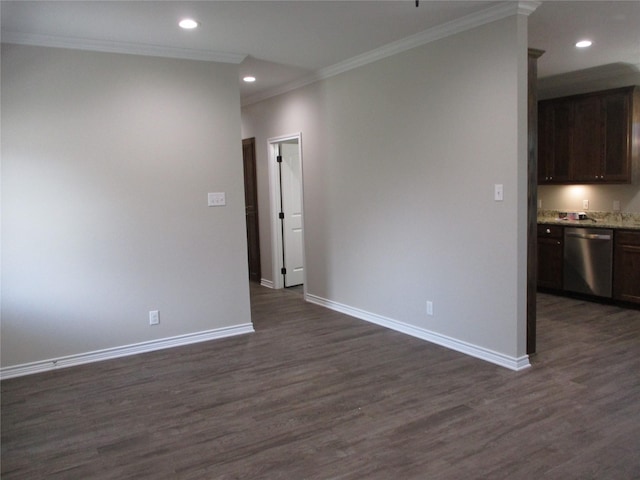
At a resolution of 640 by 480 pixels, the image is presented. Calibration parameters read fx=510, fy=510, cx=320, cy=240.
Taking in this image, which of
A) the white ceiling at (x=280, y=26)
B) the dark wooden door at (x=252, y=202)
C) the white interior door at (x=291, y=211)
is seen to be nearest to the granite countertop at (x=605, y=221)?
the white ceiling at (x=280, y=26)

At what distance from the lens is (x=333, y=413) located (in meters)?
3.13

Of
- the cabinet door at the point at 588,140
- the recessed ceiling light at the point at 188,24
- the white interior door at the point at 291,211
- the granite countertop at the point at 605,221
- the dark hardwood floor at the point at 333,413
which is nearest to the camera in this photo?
the dark hardwood floor at the point at 333,413

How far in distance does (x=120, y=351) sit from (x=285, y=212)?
118 inches

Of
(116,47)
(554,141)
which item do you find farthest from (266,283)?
(554,141)

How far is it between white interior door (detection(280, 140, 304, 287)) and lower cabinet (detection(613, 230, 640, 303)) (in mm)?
3641

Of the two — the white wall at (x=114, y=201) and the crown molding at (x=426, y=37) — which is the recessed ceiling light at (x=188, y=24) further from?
the crown molding at (x=426, y=37)

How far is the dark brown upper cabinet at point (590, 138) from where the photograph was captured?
540cm

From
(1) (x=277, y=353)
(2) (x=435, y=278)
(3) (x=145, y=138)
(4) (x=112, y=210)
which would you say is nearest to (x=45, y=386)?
(4) (x=112, y=210)

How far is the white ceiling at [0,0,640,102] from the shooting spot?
3.36 meters

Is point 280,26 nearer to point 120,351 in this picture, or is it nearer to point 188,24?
point 188,24

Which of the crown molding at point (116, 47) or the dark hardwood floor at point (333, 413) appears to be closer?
the dark hardwood floor at point (333, 413)

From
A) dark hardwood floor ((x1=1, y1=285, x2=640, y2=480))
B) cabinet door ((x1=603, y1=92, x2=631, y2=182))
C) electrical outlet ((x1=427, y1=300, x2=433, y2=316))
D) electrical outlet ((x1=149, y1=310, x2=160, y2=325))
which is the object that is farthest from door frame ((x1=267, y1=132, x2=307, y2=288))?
cabinet door ((x1=603, y1=92, x2=631, y2=182))

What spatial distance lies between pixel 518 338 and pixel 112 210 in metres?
3.33

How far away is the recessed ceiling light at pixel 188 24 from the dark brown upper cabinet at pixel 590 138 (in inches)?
170
